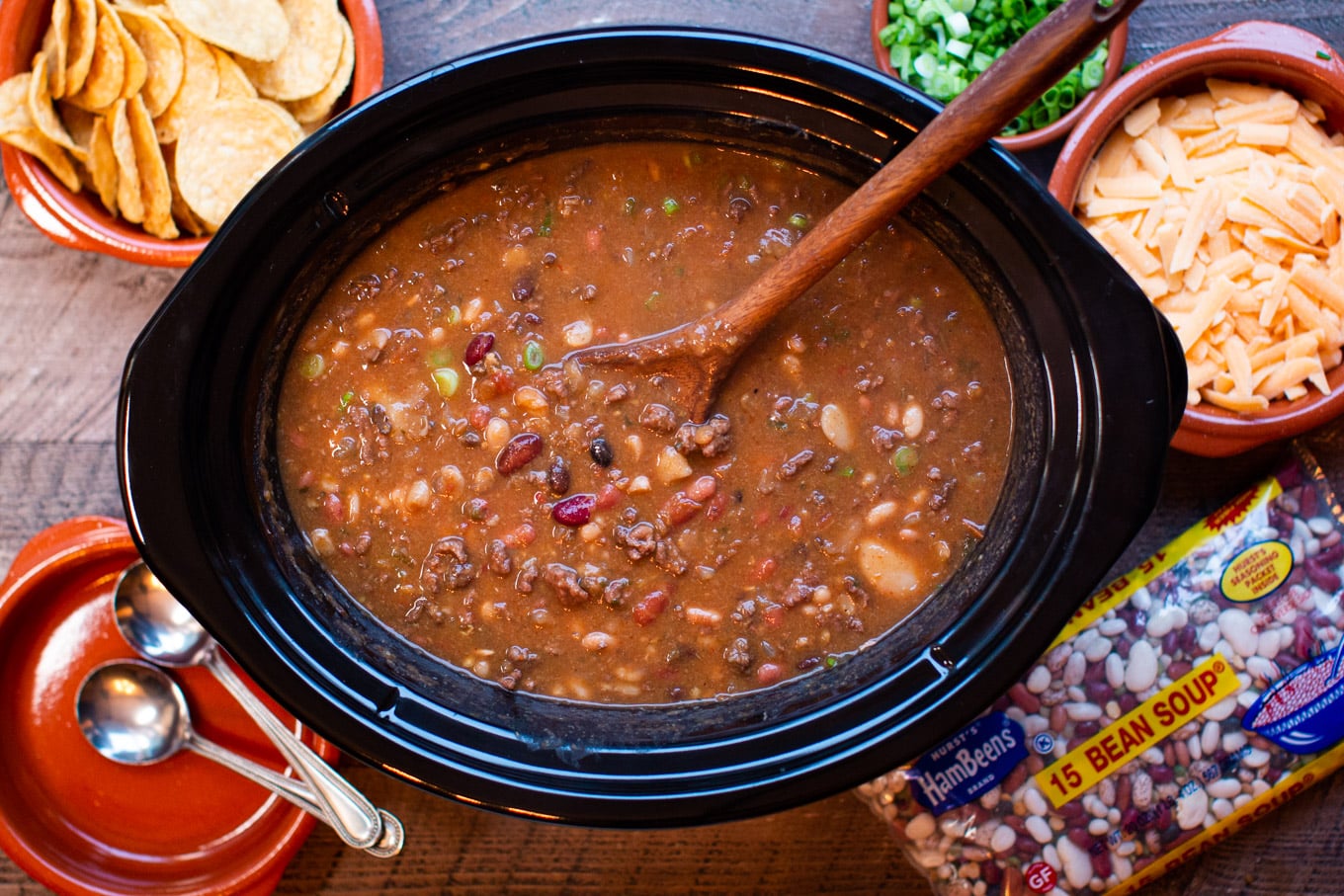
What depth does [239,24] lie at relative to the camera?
2.24 m

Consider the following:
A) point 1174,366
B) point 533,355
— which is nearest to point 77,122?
point 533,355

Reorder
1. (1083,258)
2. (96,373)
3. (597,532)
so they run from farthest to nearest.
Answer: (96,373) → (597,532) → (1083,258)

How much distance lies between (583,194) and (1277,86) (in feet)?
4.87

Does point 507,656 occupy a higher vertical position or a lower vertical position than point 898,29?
lower

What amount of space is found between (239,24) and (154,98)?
24 cm

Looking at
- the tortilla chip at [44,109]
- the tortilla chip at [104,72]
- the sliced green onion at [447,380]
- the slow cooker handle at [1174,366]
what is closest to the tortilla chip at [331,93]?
the tortilla chip at [104,72]

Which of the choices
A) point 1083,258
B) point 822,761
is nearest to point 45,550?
point 822,761

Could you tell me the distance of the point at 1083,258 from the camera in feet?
5.77

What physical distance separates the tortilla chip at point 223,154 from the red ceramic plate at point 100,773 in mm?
707

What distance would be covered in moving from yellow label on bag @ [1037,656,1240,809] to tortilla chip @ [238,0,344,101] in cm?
211

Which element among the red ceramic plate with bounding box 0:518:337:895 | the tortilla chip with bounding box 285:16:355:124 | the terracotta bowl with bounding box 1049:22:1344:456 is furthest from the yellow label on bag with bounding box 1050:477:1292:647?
the tortilla chip with bounding box 285:16:355:124

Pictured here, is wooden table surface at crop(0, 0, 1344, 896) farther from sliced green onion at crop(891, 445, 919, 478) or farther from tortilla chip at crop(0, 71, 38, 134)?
sliced green onion at crop(891, 445, 919, 478)

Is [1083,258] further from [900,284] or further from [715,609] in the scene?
[715,609]

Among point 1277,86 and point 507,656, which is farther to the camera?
point 1277,86
